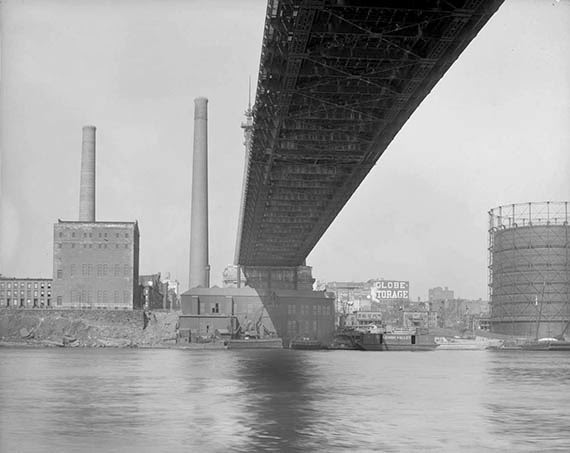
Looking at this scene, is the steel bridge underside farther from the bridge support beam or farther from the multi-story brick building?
the bridge support beam

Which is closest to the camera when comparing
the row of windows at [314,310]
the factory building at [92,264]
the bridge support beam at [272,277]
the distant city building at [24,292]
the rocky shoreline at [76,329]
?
the rocky shoreline at [76,329]

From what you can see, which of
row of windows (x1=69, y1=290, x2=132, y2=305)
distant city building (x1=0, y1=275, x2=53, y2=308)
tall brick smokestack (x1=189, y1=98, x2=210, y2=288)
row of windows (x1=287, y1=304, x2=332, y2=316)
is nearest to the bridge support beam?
row of windows (x1=287, y1=304, x2=332, y2=316)

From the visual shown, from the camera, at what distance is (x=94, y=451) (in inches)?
703

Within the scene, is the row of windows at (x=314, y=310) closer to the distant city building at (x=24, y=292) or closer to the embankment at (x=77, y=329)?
the embankment at (x=77, y=329)

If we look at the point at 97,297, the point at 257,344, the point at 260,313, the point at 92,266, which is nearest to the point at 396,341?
the point at 257,344

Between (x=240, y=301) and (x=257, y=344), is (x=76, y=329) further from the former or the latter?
(x=257, y=344)

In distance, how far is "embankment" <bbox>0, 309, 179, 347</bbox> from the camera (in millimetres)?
102375

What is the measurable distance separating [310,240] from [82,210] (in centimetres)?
3160

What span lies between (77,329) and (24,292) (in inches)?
980

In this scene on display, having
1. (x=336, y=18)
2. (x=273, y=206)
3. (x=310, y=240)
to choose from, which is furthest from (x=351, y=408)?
(x=310, y=240)

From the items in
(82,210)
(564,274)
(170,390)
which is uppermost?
(82,210)

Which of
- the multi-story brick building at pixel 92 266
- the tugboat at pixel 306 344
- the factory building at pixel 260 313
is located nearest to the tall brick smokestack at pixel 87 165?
the multi-story brick building at pixel 92 266

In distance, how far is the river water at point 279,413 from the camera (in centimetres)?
1911

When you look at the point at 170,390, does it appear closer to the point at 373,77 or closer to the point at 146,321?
the point at 373,77
